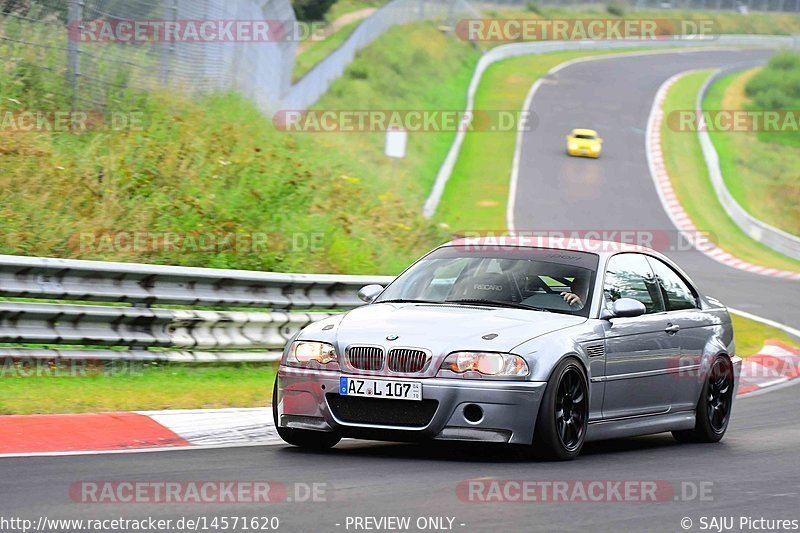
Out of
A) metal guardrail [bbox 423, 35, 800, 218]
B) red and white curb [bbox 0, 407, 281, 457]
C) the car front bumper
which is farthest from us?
metal guardrail [bbox 423, 35, 800, 218]

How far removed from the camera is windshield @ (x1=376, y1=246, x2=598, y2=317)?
29.6ft

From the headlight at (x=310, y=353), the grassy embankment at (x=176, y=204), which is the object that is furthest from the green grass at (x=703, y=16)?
the headlight at (x=310, y=353)

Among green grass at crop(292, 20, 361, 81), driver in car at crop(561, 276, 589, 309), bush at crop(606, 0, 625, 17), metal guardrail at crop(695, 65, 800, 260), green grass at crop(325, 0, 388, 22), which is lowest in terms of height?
metal guardrail at crop(695, 65, 800, 260)

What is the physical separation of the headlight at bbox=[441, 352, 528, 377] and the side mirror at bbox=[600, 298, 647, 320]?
122cm

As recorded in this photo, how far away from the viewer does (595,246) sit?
970 cm

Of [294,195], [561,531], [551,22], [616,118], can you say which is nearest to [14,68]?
[294,195]

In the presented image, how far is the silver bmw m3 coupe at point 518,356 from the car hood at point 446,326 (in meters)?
0.01

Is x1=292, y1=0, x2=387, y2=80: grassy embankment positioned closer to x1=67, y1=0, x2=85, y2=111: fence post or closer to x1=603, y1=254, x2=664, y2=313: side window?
x1=67, y1=0, x2=85, y2=111: fence post

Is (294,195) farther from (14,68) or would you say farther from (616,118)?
(616,118)

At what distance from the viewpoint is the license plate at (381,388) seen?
25.9 feet

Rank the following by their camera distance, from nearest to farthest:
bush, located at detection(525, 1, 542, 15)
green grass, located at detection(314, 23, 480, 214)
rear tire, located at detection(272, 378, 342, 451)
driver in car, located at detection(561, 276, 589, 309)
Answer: rear tire, located at detection(272, 378, 342, 451), driver in car, located at detection(561, 276, 589, 309), green grass, located at detection(314, 23, 480, 214), bush, located at detection(525, 1, 542, 15)

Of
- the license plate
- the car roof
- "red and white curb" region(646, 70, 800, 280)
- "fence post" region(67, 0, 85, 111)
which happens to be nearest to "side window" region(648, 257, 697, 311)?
the car roof

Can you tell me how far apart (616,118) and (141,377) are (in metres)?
44.8

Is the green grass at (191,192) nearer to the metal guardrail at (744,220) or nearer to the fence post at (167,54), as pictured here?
the fence post at (167,54)
